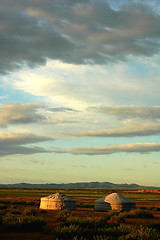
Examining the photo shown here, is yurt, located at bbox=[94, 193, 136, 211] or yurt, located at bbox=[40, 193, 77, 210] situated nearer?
yurt, located at bbox=[40, 193, 77, 210]

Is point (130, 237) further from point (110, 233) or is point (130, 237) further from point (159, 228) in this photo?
point (159, 228)

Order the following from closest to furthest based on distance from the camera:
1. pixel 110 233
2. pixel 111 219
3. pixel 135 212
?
pixel 110 233 < pixel 111 219 < pixel 135 212

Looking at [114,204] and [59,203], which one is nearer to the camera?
[59,203]

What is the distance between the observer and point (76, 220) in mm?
18328

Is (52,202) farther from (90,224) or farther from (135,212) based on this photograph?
(90,224)

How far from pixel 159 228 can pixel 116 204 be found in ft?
51.4

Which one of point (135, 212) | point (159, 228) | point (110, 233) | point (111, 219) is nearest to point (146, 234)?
point (110, 233)

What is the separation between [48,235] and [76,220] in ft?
13.6

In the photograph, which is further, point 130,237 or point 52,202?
point 52,202

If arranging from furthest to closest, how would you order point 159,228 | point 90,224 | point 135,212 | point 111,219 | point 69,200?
point 69,200 → point 135,212 → point 111,219 → point 159,228 → point 90,224

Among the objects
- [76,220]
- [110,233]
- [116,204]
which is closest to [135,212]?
[116,204]

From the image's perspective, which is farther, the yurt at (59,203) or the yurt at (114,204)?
the yurt at (114,204)

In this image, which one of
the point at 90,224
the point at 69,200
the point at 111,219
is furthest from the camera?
the point at 69,200

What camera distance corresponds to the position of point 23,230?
15.7 metres
